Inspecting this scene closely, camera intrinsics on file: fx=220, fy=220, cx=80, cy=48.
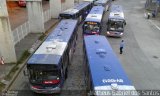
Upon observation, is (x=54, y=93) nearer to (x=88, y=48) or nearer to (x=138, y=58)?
(x=88, y=48)

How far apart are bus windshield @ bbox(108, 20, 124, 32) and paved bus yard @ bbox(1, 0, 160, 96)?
137 centimetres

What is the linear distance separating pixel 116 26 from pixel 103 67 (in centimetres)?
1613

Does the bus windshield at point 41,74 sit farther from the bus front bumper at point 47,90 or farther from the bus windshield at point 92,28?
the bus windshield at point 92,28

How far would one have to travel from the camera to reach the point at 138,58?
74.0ft

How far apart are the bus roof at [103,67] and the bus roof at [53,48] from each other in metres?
2.01

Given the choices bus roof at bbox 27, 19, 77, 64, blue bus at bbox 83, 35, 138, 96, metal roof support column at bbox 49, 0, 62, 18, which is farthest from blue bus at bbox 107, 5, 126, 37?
metal roof support column at bbox 49, 0, 62, 18

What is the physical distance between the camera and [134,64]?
21094 mm

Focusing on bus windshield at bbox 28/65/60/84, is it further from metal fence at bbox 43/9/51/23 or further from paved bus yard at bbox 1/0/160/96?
metal fence at bbox 43/9/51/23

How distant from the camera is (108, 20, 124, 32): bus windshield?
92.0 ft

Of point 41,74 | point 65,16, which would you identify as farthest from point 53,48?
point 65,16

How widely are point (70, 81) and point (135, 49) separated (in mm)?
10679

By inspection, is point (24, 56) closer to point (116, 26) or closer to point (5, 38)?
point (5, 38)

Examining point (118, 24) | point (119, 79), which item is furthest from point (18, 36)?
point (119, 79)

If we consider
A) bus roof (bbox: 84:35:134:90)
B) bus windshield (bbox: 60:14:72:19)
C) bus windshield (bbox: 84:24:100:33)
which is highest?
bus windshield (bbox: 60:14:72:19)
